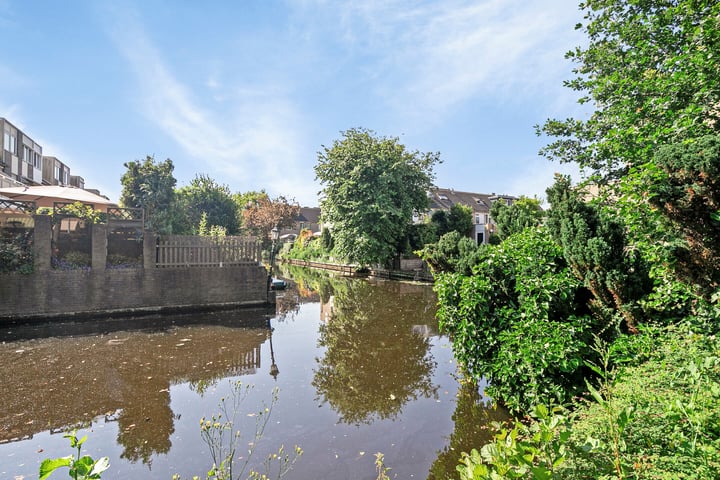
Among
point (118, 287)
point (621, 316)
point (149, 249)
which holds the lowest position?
point (118, 287)

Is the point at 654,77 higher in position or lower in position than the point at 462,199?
lower

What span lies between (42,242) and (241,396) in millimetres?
10086

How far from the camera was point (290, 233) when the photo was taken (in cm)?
5806

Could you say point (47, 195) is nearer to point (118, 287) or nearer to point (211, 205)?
point (118, 287)

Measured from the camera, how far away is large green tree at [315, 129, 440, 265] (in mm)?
24625

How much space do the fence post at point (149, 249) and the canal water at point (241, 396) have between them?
2.60 m

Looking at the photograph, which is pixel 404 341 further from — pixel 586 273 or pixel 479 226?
pixel 479 226

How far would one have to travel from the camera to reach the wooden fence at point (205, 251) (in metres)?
13.2

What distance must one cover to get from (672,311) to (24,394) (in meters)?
9.80

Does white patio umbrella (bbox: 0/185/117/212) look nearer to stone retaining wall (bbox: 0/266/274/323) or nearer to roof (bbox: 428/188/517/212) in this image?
stone retaining wall (bbox: 0/266/274/323)

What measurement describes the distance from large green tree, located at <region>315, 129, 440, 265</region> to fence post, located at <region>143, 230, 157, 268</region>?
44.4ft

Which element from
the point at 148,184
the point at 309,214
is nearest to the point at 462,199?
the point at 309,214

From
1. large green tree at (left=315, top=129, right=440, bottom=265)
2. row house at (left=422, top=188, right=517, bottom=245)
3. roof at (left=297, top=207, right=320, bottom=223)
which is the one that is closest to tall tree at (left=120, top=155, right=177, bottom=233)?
large green tree at (left=315, top=129, right=440, bottom=265)

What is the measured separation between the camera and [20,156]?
28.9m
